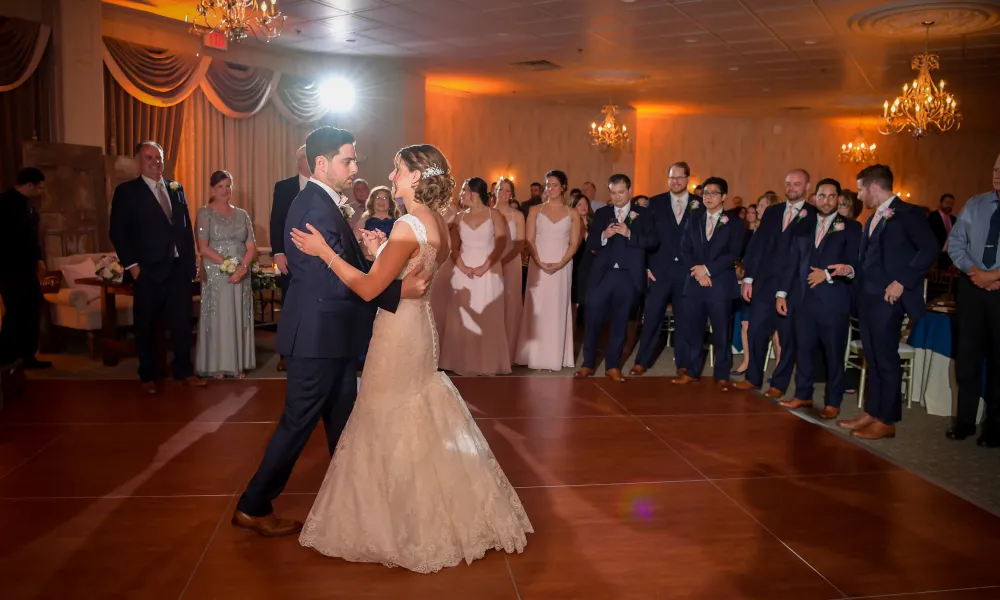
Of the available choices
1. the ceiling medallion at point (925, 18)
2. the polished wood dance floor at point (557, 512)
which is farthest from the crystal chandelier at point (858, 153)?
the polished wood dance floor at point (557, 512)

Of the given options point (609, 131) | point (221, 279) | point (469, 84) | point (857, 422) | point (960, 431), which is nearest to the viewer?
point (960, 431)

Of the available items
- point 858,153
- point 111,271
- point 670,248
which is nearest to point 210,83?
point 111,271

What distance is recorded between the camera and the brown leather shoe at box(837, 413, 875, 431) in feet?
17.6

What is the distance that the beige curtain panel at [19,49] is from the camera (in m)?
7.89

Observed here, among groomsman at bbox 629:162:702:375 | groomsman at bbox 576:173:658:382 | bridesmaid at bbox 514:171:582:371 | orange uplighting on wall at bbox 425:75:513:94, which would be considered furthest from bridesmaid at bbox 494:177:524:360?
orange uplighting on wall at bbox 425:75:513:94

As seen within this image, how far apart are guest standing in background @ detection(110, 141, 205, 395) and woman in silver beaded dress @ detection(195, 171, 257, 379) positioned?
29cm

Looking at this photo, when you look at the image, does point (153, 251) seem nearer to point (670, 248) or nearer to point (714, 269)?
point (670, 248)

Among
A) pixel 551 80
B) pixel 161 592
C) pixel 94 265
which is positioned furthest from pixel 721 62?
pixel 161 592

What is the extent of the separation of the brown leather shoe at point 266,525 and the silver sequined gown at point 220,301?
333cm

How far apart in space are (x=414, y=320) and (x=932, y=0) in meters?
7.40

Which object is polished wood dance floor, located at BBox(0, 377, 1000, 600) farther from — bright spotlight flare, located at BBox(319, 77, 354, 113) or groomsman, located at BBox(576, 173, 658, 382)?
bright spotlight flare, located at BBox(319, 77, 354, 113)

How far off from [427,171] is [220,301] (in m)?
3.91

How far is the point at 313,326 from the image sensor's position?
3.13 meters

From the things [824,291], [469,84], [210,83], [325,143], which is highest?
[469,84]
